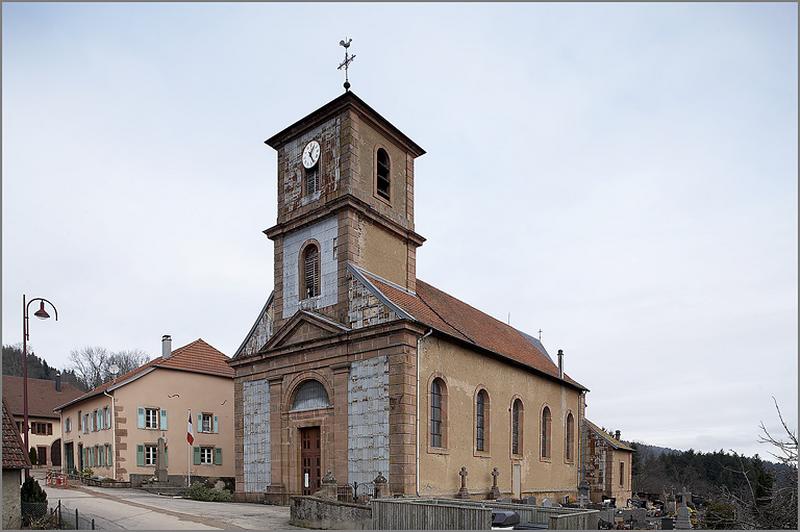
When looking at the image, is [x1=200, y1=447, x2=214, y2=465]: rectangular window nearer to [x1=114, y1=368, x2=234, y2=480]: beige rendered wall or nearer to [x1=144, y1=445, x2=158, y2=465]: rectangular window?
[x1=114, y1=368, x2=234, y2=480]: beige rendered wall

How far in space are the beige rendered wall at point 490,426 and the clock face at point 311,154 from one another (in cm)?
849

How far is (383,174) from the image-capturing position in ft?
82.0

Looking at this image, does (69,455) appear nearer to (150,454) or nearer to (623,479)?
(150,454)

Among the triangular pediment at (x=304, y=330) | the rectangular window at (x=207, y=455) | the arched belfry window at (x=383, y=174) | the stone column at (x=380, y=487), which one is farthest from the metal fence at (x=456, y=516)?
the rectangular window at (x=207, y=455)

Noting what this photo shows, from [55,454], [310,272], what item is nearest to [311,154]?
[310,272]

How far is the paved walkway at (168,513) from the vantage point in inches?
631

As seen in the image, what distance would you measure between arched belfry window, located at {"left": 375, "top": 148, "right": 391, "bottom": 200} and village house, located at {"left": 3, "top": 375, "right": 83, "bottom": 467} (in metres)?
39.2

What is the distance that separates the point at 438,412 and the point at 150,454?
19.2 metres

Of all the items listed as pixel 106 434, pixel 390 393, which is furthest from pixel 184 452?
pixel 390 393

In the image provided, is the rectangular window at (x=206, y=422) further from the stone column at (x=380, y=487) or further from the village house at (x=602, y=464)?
the village house at (x=602, y=464)

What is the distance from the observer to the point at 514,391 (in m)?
26.9

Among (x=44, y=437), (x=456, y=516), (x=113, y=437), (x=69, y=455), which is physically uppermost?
(x=456, y=516)

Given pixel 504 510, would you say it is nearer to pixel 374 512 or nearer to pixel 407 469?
pixel 374 512

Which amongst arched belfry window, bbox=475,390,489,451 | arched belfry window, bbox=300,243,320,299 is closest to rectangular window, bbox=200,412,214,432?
arched belfry window, bbox=300,243,320,299
